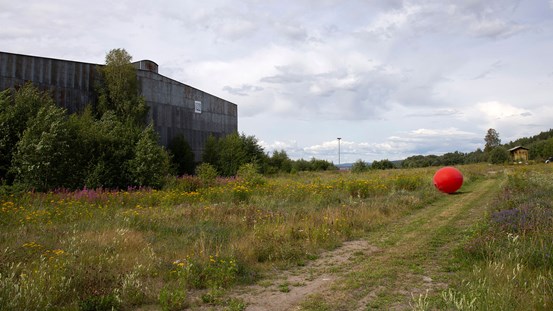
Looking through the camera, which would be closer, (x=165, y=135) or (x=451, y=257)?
(x=451, y=257)

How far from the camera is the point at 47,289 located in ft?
17.2

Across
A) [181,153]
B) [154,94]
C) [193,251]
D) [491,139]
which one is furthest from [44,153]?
[491,139]

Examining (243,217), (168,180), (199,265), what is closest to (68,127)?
(168,180)

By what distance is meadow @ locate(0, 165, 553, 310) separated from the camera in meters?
5.22

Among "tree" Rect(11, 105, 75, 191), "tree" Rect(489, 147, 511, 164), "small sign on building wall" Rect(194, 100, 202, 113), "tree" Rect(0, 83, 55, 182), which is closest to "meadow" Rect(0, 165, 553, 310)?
"tree" Rect(11, 105, 75, 191)

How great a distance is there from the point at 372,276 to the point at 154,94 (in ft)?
104

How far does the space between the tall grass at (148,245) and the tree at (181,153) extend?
2036 cm

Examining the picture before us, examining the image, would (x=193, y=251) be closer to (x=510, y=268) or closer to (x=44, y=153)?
(x=510, y=268)

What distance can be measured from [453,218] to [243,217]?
6965 millimetres

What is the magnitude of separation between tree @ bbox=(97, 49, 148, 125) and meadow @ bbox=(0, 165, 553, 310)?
16.8m

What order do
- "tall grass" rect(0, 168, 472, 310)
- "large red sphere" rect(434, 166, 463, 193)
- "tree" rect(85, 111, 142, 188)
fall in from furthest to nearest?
"large red sphere" rect(434, 166, 463, 193) < "tree" rect(85, 111, 142, 188) < "tall grass" rect(0, 168, 472, 310)

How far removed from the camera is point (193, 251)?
7688 millimetres

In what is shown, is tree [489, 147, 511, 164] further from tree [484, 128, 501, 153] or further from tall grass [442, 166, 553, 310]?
tall grass [442, 166, 553, 310]

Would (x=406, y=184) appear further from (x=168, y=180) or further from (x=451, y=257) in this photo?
(x=451, y=257)
